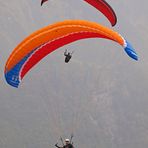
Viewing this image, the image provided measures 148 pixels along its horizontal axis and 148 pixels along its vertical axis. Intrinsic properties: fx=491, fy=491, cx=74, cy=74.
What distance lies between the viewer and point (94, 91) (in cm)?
18088

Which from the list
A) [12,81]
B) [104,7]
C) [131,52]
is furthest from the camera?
[12,81]

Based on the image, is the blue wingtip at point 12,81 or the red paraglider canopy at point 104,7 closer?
the red paraglider canopy at point 104,7

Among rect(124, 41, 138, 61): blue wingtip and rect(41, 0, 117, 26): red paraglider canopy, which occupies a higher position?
rect(41, 0, 117, 26): red paraglider canopy

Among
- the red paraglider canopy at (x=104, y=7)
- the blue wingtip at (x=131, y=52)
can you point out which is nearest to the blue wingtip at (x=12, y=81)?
the red paraglider canopy at (x=104, y=7)

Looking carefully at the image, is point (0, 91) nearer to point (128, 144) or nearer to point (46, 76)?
point (46, 76)

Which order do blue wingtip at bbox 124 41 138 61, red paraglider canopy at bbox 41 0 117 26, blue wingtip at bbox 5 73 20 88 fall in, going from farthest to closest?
blue wingtip at bbox 5 73 20 88, red paraglider canopy at bbox 41 0 117 26, blue wingtip at bbox 124 41 138 61

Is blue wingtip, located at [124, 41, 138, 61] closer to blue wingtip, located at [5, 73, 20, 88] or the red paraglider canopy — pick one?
the red paraglider canopy

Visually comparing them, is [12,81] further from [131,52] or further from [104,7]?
[131,52]

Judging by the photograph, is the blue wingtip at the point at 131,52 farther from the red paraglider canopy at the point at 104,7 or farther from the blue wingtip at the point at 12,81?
the blue wingtip at the point at 12,81

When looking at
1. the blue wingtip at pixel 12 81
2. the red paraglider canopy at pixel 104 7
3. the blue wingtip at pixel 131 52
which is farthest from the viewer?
the blue wingtip at pixel 12 81

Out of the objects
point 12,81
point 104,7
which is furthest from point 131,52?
point 12,81

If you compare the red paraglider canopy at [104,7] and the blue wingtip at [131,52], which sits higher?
the red paraglider canopy at [104,7]

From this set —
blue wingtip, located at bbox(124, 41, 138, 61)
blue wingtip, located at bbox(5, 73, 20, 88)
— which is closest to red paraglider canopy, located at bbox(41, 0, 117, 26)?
blue wingtip, located at bbox(124, 41, 138, 61)

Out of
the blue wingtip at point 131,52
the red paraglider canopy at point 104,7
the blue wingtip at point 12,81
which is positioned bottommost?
the blue wingtip at point 131,52
